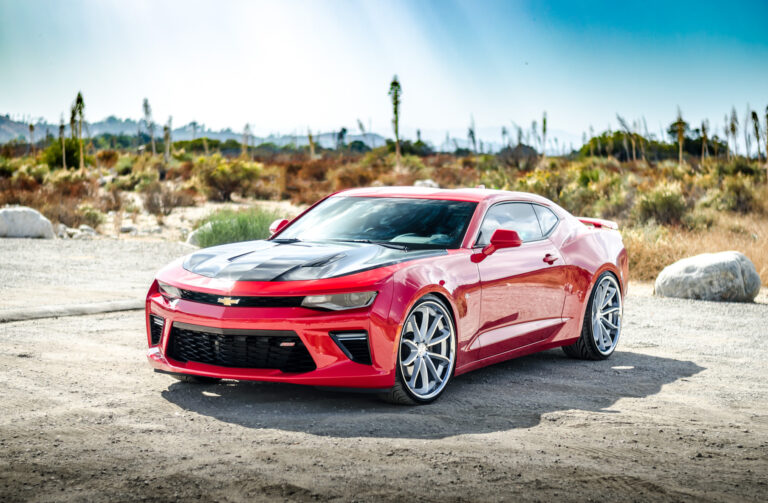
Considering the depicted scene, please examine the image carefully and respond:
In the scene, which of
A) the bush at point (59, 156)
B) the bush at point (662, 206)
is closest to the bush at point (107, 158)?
the bush at point (59, 156)

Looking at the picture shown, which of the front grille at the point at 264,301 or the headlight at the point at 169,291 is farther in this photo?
the headlight at the point at 169,291

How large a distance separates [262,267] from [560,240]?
305cm

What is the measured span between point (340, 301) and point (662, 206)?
18352 mm

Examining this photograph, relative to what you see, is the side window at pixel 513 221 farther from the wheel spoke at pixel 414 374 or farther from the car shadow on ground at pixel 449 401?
the wheel spoke at pixel 414 374

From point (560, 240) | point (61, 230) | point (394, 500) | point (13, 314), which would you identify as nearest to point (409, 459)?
point (394, 500)

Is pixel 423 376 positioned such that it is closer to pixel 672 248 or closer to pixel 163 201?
pixel 672 248

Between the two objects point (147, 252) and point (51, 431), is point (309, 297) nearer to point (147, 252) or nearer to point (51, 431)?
point (51, 431)

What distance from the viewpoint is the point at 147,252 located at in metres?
16.9

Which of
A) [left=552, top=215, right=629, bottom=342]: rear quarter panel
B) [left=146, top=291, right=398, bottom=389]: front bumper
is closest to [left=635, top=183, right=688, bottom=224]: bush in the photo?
[left=552, top=215, right=629, bottom=342]: rear quarter panel

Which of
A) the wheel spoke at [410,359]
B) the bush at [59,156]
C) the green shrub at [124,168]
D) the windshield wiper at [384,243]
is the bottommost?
the wheel spoke at [410,359]

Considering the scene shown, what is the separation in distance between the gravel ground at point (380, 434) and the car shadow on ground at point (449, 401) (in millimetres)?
21

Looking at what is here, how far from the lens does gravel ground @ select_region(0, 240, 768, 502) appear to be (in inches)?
168

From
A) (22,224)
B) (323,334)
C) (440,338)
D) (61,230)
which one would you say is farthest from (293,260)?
(61,230)

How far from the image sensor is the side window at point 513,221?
7.08 m
